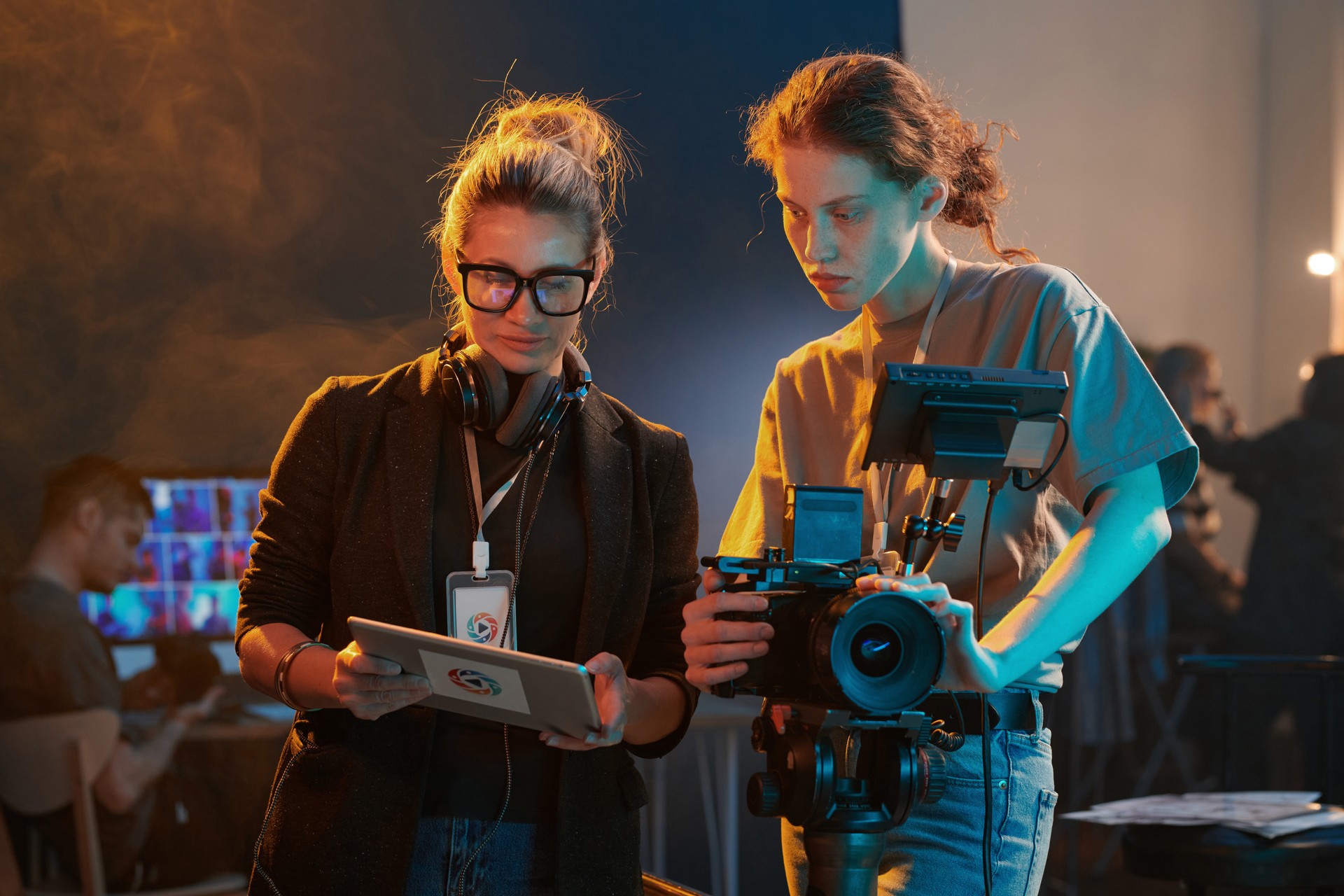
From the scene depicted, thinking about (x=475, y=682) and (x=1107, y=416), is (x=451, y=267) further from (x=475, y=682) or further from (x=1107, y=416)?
(x=1107, y=416)

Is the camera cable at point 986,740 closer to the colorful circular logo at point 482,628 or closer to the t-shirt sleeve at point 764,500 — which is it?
the t-shirt sleeve at point 764,500

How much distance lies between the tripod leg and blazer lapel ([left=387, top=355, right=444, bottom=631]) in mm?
516

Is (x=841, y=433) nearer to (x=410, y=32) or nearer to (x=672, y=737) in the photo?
(x=672, y=737)

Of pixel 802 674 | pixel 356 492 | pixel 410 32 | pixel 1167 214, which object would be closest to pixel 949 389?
pixel 802 674

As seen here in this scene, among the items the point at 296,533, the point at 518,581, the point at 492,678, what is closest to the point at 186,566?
the point at 296,533

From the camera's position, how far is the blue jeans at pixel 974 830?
1.10 m

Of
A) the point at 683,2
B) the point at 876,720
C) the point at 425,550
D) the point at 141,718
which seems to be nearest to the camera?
the point at 876,720

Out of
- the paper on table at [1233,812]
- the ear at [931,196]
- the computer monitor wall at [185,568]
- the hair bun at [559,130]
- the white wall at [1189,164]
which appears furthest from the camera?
the white wall at [1189,164]

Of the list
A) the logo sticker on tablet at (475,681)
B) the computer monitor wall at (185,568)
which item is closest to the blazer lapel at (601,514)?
the logo sticker on tablet at (475,681)

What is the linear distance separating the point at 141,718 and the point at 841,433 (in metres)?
2.15

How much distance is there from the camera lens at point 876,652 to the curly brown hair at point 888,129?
0.53 meters

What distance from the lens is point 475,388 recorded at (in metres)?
1.32

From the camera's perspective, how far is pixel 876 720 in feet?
3.05

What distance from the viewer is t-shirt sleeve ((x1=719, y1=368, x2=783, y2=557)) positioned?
1.34 meters
